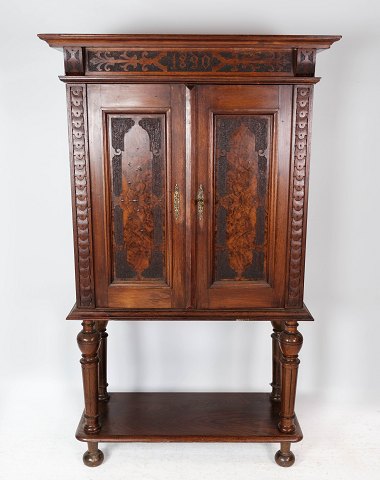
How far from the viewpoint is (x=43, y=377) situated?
3607 mm

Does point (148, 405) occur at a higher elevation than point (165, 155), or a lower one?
lower

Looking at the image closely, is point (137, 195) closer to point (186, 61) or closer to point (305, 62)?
point (186, 61)

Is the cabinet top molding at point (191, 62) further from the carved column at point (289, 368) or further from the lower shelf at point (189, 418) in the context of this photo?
the lower shelf at point (189, 418)

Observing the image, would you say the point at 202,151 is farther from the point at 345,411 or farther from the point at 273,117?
the point at 345,411

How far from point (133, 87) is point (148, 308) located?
0.99 m

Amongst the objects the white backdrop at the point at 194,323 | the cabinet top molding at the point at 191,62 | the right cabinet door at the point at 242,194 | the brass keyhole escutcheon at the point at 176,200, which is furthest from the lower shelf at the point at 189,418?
the cabinet top molding at the point at 191,62

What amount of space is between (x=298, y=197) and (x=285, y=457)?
4.24ft

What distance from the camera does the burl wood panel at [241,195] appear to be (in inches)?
101

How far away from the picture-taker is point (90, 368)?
2783 mm

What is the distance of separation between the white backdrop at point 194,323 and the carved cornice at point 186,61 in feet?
2.66

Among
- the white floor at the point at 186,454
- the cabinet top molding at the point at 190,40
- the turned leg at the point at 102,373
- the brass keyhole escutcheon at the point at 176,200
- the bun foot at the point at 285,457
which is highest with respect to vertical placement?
the cabinet top molding at the point at 190,40

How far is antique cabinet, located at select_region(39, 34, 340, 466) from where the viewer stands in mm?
2463

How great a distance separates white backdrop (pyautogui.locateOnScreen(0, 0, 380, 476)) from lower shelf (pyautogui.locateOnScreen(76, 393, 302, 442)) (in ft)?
1.09

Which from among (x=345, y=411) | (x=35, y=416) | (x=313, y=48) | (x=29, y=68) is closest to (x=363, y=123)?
(x=313, y=48)
